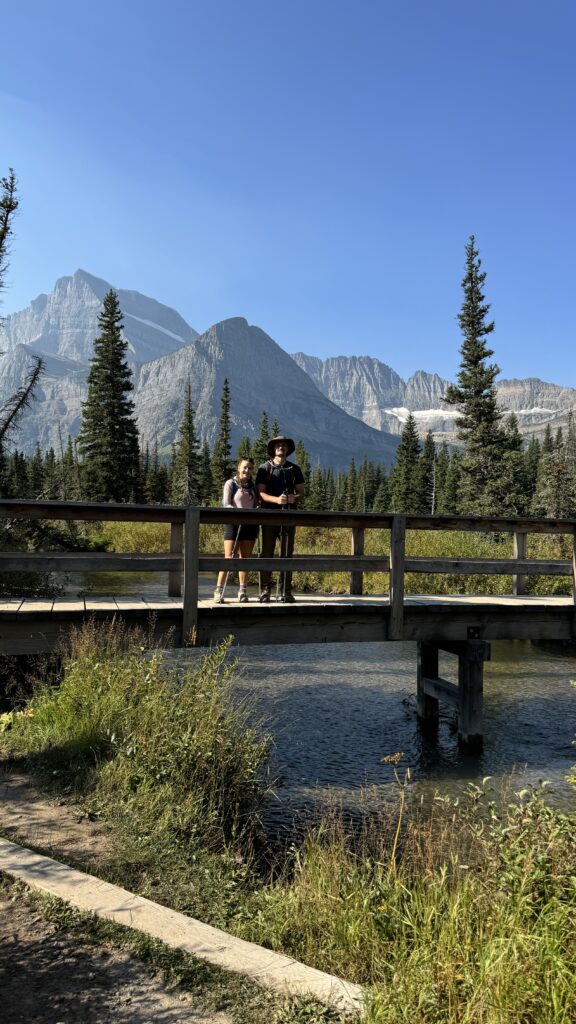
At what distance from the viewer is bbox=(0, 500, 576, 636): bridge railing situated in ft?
24.4

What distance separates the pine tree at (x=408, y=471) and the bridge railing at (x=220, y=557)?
241 ft

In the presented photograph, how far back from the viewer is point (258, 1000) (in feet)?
9.87

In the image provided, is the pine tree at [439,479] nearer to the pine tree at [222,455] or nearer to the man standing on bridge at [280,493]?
the pine tree at [222,455]

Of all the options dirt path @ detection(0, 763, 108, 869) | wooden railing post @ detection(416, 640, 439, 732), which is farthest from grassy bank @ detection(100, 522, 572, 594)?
dirt path @ detection(0, 763, 108, 869)

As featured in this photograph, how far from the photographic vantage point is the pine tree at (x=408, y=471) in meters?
83.6

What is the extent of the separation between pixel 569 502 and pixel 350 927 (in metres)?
49.0

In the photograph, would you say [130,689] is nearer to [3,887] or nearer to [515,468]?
[3,887]

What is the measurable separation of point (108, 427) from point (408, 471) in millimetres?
44710

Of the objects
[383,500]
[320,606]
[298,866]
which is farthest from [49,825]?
[383,500]

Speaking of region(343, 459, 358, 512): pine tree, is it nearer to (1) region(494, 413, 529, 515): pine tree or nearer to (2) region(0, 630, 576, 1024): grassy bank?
(1) region(494, 413, 529, 515): pine tree

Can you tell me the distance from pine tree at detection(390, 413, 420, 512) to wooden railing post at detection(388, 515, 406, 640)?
74210mm

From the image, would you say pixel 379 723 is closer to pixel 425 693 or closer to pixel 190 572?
pixel 425 693

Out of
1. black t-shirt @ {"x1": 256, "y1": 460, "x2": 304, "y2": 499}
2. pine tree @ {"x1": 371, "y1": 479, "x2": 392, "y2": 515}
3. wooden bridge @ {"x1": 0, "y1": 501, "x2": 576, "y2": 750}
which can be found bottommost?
wooden bridge @ {"x1": 0, "y1": 501, "x2": 576, "y2": 750}

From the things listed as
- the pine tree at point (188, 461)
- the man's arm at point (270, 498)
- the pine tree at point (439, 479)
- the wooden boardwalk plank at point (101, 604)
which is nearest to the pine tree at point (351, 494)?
the pine tree at point (439, 479)
